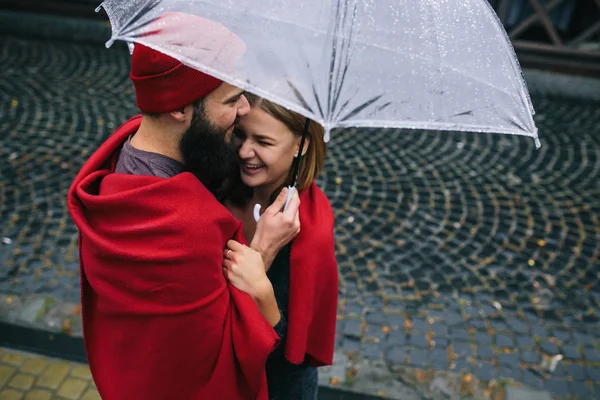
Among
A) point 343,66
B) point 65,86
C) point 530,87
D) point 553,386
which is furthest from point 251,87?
point 530,87

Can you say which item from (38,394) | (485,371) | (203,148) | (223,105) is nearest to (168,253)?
(203,148)

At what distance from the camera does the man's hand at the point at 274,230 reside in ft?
7.13

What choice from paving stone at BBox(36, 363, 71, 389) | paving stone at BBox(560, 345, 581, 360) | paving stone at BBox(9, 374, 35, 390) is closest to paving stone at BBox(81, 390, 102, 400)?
paving stone at BBox(36, 363, 71, 389)

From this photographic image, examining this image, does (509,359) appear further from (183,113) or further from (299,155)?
(183,113)

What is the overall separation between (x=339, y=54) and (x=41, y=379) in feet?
10.3

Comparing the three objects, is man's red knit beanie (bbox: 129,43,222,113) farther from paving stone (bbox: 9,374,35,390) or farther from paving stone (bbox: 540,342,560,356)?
paving stone (bbox: 540,342,560,356)

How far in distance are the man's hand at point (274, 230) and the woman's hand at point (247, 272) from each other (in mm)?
126

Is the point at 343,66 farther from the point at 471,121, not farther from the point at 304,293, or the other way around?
the point at 304,293

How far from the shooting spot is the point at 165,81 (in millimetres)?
1881

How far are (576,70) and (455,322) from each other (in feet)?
17.4

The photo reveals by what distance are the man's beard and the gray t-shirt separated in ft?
0.17

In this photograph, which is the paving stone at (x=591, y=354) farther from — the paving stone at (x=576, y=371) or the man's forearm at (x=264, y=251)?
the man's forearm at (x=264, y=251)

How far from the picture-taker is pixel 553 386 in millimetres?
3941

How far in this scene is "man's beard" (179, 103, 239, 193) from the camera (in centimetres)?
197
